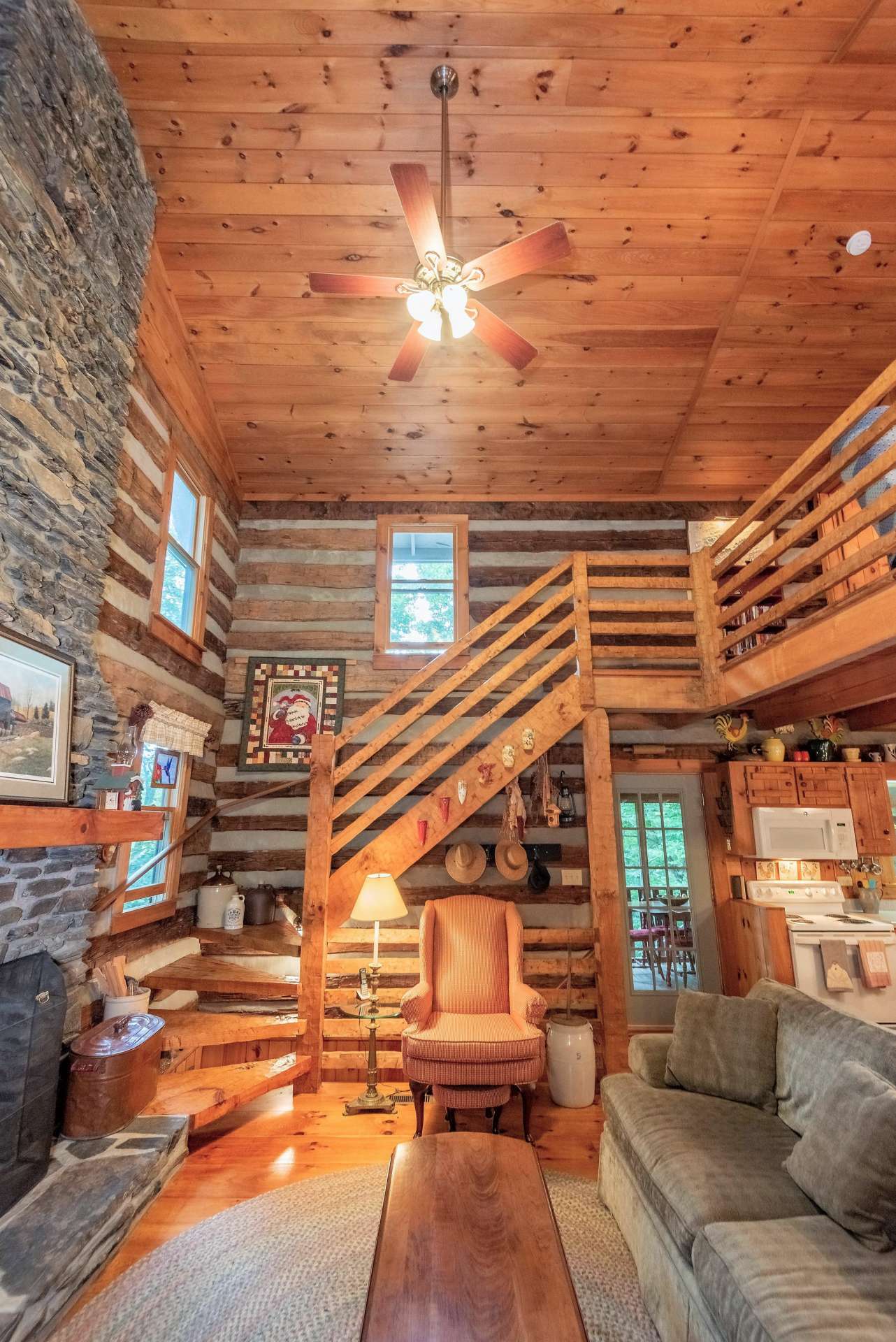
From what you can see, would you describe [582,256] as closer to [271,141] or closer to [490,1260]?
[271,141]

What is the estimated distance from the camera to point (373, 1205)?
278cm

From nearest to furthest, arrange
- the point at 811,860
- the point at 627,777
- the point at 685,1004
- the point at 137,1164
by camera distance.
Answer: the point at 137,1164, the point at 685,1004, the point at 811,860, the point at 627,777

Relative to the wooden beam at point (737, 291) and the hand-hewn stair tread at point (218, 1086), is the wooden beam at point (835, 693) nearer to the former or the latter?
the wooden beam at point (737, 291)

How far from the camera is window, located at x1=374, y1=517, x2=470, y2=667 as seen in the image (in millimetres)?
5812

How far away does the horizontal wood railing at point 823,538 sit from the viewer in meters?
3.19

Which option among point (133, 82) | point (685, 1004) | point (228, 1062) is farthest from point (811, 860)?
point (133, 82)

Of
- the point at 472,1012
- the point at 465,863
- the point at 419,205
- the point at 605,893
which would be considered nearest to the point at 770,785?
the point at 605,893

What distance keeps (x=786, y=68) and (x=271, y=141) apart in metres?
3.22

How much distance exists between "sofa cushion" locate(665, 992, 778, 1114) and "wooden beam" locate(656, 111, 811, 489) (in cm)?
463

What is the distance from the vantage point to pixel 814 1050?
2.52m

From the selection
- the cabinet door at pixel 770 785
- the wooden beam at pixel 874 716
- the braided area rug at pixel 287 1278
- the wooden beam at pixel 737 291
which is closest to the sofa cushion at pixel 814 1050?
the braided area rug at pixel 287 1278

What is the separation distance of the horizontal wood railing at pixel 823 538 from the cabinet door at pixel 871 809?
1429 mm

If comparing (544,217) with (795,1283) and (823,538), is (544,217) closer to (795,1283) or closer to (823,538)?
(823,538)

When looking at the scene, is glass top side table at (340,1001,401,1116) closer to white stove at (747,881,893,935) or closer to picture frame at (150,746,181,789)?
picture frame at (150,746,181,789)
